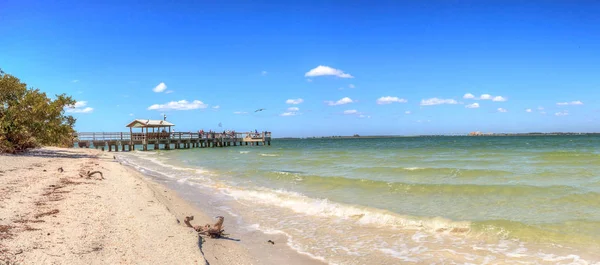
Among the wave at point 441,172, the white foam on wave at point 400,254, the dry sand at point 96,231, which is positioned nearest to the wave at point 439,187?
the wave at point 441,172

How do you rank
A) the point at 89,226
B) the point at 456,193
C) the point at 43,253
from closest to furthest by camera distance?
the point at 43,253, the point at 89,226, the point at 456,193

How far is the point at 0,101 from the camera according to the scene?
18656 mm

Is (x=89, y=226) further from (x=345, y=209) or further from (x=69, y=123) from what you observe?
(x=69, y=123)

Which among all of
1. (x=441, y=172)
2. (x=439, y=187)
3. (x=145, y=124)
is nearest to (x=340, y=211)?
(x=439, y=187)

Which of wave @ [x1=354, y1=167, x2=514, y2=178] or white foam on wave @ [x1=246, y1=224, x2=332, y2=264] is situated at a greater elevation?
wave @ [x1=354, y1=167, x2=514, y2=178]

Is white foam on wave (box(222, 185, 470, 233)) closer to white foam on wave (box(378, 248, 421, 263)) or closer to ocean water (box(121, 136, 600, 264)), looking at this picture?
ocean water (box(121, 136, 600, 264))

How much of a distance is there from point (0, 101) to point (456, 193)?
2049 centimetres

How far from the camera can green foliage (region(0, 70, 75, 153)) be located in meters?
18.5

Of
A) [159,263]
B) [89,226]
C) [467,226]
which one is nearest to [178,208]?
[89,226]

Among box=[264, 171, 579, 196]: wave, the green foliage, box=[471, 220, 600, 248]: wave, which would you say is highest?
the green foliage

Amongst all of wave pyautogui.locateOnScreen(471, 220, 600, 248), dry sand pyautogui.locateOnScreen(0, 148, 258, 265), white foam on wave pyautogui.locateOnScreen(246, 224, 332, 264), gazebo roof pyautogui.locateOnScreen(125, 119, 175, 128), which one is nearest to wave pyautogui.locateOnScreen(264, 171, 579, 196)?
wave pyautogui.locateOnScreen(471, 220, 600, 248)

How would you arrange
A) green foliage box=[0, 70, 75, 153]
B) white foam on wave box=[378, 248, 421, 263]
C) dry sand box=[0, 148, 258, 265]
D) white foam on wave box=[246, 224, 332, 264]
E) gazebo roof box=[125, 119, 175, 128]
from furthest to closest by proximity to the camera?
gazebo roof box=[125, 119, 175, 128] < green foliage box=[0, 70, 75, 153] < white foam on wave box=[246, 224, 332, 264] < white foam on wave box=[378, 248, 421, 263] < dry sand box=[0, 148, 258, 265]

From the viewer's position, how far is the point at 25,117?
1902cm

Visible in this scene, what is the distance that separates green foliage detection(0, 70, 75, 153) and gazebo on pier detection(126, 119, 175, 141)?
19.3 meters
